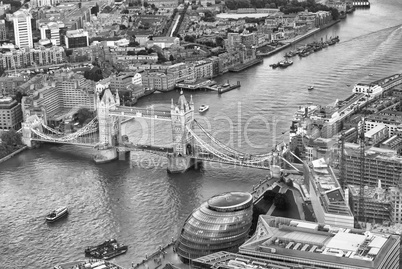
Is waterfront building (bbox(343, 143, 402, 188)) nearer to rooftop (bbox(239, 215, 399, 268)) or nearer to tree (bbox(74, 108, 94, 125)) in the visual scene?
rooftop (bbox(239, 215, 399, 268))

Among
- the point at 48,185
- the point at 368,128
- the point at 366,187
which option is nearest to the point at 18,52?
the point at 48,185

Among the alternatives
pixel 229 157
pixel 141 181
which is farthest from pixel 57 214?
pixel 229 157

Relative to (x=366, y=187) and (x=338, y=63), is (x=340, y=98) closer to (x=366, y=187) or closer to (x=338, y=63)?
(x=338, y=63)

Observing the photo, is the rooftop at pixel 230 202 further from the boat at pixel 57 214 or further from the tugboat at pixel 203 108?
the tugboat at pixel 203 108

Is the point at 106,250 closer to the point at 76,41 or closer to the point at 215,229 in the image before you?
the point at 215,229

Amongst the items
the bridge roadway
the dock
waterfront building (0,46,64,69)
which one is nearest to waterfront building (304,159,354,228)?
the bridge roadway
